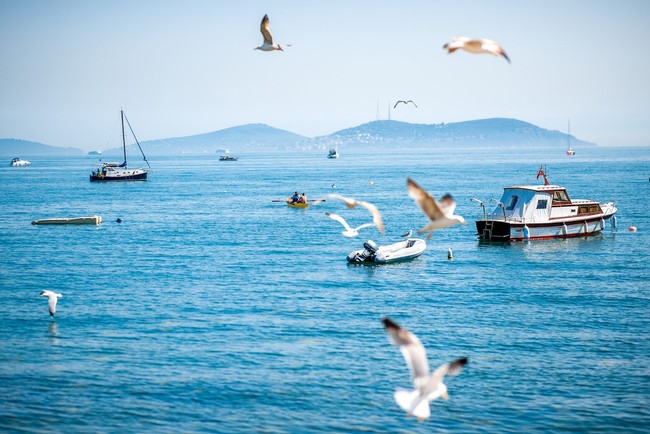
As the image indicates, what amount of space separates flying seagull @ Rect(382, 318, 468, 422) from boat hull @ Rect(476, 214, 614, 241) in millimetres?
50404

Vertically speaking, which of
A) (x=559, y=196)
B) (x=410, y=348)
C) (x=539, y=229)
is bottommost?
(x=539, y=229)

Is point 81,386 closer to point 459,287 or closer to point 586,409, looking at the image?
point 586,409

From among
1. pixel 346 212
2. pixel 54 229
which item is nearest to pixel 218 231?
pixel 54 229

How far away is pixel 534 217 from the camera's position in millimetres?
67500

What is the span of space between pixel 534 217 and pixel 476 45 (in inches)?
2111

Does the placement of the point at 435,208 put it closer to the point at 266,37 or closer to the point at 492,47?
the point at 492,47

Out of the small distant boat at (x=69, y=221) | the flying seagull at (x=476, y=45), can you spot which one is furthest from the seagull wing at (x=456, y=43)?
the small distant boat at (x=69, y=221)

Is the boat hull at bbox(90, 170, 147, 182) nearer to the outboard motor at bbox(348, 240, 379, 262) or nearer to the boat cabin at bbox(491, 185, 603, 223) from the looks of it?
the boat cabin at bbox(491, 185, 603, 223)

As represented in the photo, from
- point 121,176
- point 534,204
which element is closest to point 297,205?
point 534,204

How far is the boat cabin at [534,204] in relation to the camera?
66.6 m

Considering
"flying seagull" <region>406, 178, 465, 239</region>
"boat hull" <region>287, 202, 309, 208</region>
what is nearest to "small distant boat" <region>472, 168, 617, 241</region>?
"boat hull" <region>287, 202, 309, 208</region>

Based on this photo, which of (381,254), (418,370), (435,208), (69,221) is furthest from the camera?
(69,221)

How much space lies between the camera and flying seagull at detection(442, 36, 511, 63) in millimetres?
16094

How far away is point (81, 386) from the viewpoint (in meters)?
30.2
